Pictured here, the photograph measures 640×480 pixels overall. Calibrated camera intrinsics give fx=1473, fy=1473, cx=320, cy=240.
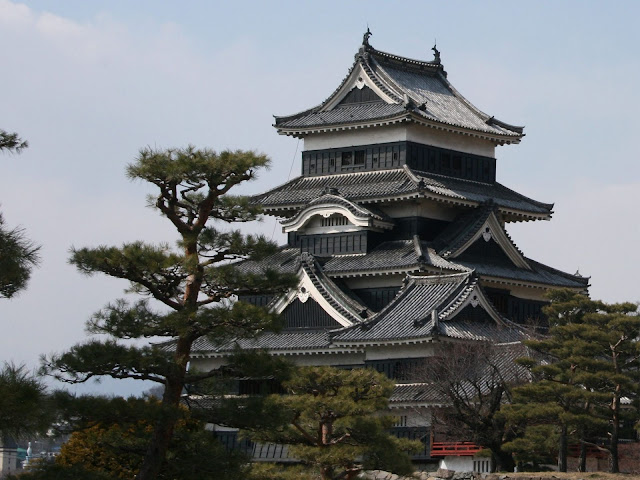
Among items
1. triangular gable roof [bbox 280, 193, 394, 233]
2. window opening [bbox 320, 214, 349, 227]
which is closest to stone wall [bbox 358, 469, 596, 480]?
triangular gable roof [bbox 280, 193, 394, 233]

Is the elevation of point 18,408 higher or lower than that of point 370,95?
lower

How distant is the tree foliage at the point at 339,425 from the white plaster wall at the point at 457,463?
609cm

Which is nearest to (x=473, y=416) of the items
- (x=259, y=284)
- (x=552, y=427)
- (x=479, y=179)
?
(x=552, y=427)

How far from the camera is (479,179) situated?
5659cm

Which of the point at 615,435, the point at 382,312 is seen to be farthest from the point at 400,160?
the point at 615,435

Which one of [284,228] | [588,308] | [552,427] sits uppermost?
[284,228]

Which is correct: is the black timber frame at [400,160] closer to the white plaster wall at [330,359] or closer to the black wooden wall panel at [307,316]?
the black wooden wall panel at [307,316]

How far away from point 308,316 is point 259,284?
69.4 ft

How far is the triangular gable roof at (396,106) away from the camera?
53906mm

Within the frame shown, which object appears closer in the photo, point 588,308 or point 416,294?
point 588,308

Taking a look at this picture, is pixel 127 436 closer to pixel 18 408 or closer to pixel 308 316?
pixel 18 408

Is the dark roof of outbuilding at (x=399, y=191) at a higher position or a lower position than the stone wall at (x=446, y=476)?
→ higher

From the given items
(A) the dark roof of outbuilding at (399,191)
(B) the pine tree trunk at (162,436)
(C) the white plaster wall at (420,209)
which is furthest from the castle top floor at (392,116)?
(B) the pine tree trunk at (162,436)

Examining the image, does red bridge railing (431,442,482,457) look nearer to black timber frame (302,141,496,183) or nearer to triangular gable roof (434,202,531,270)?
triangular gable roof (434,202,531,270)
